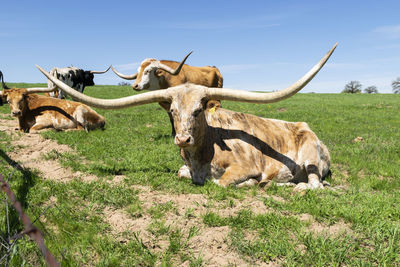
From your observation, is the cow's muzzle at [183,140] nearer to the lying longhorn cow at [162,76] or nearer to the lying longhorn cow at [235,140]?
the lying longhorn cow at [235,140]

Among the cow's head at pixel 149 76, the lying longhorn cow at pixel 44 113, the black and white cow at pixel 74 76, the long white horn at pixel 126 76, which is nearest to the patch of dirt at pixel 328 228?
the cow's head at pixel 149 76

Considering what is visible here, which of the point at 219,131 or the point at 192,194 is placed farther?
the point at 219,131

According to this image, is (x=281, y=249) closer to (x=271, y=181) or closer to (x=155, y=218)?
(x=155, y=218)

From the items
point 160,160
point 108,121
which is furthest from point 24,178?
point 108,121

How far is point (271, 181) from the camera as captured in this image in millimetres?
4844

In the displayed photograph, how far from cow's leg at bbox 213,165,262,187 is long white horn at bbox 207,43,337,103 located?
3.87 feet

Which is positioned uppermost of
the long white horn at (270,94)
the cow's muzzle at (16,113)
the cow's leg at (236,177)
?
the long white horn at (270,94)

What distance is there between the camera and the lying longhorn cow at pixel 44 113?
8906 mm

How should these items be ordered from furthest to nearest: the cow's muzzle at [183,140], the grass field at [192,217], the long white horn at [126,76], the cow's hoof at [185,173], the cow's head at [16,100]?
the long white horn at [126,76], the cow's head at [16,100], the cow's hoof at [185,173], the cow's muzzle at [183,140], the grass field at [192,217]

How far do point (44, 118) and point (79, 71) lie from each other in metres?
8.44

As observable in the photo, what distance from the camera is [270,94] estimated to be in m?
4.62

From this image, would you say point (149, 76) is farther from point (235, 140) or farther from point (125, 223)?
point (125, 223)

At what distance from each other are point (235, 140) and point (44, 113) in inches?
280

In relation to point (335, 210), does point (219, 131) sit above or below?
above
